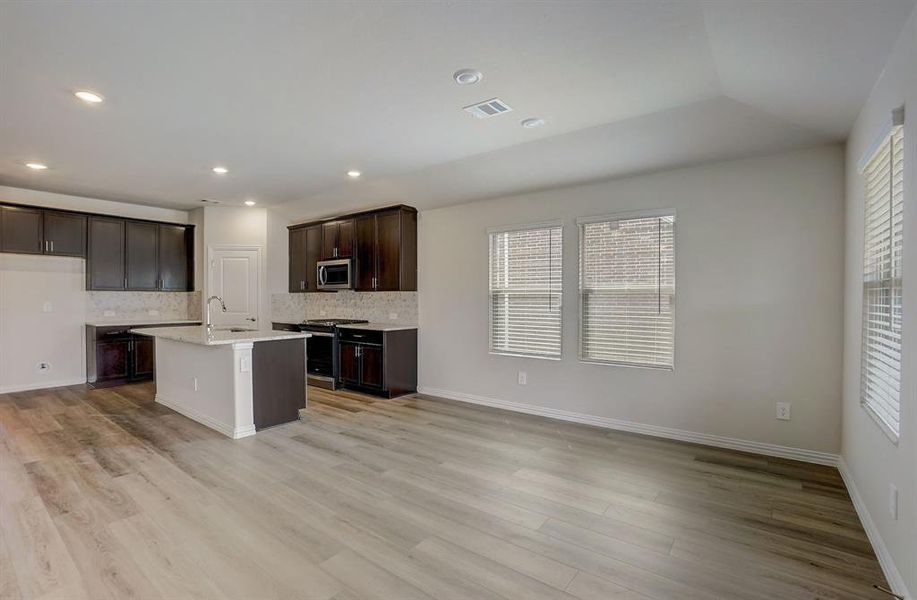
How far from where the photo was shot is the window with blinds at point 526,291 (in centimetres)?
469

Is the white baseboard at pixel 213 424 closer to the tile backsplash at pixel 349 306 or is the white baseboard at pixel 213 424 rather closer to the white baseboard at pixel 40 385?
the white baseboard at pixel 40 385

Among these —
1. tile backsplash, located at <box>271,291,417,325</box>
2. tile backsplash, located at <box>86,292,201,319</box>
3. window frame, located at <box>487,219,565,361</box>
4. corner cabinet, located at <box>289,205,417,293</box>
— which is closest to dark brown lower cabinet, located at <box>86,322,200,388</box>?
tile backsplash, located at <box>86,292,201,319</box>

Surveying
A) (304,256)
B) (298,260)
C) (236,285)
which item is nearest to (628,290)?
(304,256)

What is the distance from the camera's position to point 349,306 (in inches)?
267

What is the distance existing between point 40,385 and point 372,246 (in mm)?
4671

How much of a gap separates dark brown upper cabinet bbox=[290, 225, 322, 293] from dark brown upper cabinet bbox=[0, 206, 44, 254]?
3002 millimetres

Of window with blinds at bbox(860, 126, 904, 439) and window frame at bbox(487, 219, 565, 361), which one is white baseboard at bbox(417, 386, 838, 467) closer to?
window frame at bbox(487, 219, 565, 361)

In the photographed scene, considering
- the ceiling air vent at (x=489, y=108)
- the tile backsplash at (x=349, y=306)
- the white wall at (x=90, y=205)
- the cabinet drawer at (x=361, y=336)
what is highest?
the ceiling air vent at (x=489, y=108)

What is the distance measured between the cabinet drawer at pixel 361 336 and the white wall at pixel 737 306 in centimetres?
187

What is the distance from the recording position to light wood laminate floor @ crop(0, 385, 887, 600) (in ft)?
6.46

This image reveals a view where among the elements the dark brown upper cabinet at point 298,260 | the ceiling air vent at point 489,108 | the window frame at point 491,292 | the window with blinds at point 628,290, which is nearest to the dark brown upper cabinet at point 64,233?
the dark brown upper cabinet at point 298,260

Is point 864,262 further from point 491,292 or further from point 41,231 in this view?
point 41,231

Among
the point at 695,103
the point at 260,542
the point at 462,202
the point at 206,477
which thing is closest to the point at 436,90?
the point at 695,103

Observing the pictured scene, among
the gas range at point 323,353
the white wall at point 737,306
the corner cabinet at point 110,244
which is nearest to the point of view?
the white wall at point 737,306
